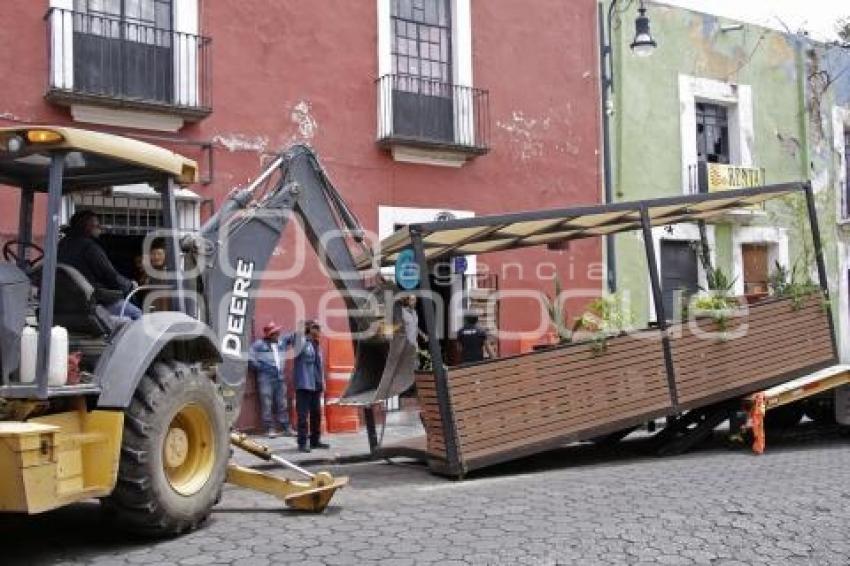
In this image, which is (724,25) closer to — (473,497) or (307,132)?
(307,132)

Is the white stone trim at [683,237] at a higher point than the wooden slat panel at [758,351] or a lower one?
higher

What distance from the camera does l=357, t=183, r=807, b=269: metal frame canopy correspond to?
357 inches

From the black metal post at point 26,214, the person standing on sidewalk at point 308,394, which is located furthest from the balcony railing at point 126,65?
the black metal post at point 26,214

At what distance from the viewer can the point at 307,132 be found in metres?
13.6

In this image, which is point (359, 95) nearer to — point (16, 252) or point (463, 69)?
point (463, 69)

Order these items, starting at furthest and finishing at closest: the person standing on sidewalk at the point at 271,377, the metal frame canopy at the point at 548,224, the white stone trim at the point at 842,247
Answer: the white stone trim at the point at 842,247
the person standing on sidewalk at the point at 271,377
the metal frame canopy at the point at 548,224

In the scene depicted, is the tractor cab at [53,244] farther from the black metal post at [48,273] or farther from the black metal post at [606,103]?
the black metal post at [606,103]

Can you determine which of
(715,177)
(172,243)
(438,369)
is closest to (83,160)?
(172,243)

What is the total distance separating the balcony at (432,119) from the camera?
14.1m

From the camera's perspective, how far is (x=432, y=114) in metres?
14.6

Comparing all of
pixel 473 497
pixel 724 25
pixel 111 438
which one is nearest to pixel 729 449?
pixel 473 497

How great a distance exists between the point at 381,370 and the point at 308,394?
2713 mm

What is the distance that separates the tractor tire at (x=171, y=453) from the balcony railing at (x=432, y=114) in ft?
26.1

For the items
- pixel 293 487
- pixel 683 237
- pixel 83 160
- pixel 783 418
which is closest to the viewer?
pixel 83 160
